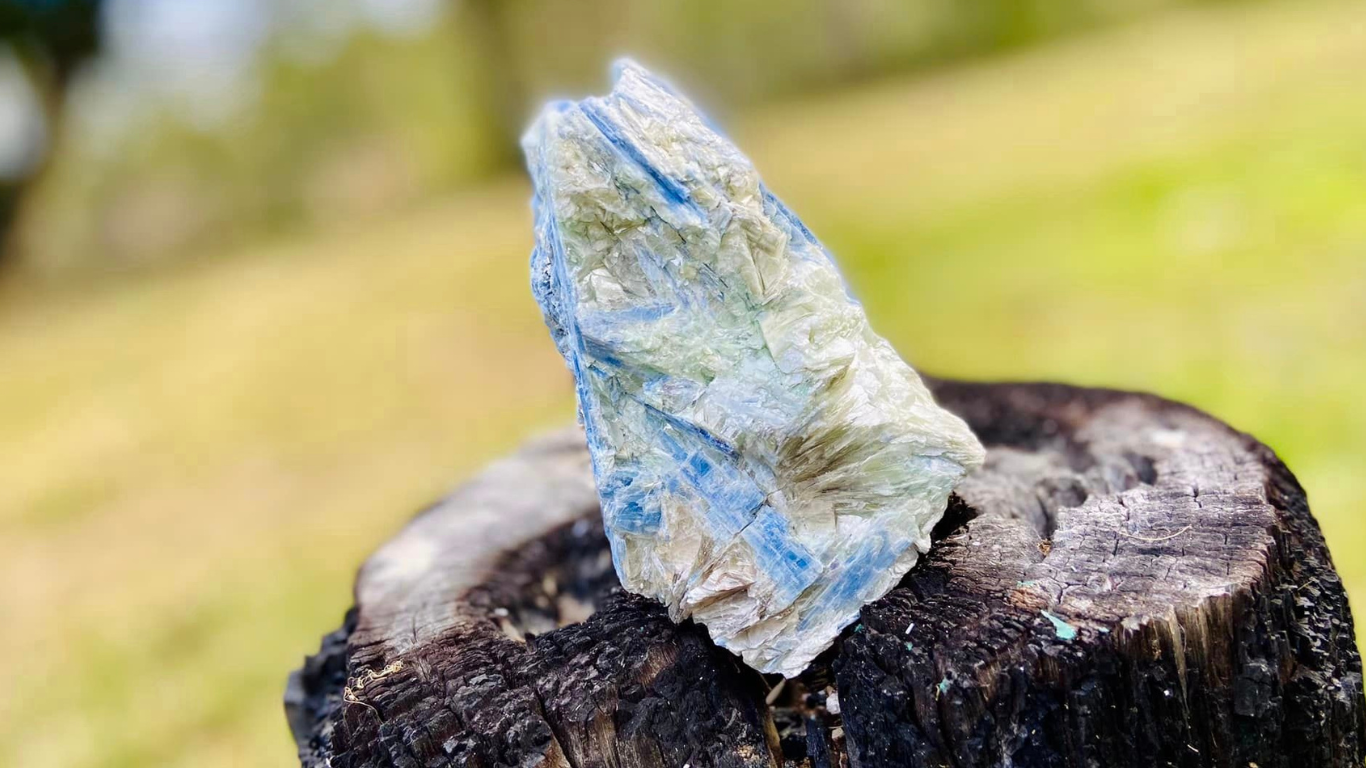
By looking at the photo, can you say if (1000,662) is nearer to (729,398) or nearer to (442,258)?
(729,398)

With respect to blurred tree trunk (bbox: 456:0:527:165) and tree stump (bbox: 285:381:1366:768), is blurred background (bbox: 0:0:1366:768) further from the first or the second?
tree stump (bbox: 285:381:1366:768)

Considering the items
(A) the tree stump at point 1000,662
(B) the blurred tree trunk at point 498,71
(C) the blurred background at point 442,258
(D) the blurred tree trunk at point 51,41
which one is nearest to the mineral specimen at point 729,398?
(A) the tree stump at point 1000,662

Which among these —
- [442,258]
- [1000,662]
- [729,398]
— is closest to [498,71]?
[442,258]

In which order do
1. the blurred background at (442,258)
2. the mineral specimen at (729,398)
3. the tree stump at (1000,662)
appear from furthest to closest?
1. the blurred background at (442,258)
2. the mineral specimen at (729,398)
3. the tree stump at (1000,662)

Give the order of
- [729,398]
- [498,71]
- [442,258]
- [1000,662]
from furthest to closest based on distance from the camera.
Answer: [498,71] → [442,258] → [729,398] → [1000,662]

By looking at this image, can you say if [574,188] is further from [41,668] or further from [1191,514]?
[41,668]

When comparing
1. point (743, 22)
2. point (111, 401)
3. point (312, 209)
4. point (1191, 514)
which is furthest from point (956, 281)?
point (312, 209)

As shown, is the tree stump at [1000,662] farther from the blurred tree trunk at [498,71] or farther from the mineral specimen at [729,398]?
the blurred tree trunk at [498,71]
